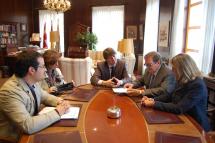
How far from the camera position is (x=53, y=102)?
6.27ft

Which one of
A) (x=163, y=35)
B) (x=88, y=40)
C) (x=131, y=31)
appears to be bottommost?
(x=88, y=40)

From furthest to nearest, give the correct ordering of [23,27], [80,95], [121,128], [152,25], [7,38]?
[23,27]
[7,38]
[152,25]
[80,95]
[121,128]

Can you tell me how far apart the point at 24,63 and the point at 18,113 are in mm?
379

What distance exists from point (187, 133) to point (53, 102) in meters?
1.13

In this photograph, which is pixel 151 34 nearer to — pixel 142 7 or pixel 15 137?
pixel 142 7

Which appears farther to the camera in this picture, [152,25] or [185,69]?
[152,25]

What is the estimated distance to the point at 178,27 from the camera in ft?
14.2

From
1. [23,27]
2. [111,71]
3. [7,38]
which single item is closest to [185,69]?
[111,71]

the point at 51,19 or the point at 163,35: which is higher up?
the point at 51,19

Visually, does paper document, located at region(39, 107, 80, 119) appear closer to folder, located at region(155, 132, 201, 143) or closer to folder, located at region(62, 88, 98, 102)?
folder, located at region(62, 88, 98, 102)

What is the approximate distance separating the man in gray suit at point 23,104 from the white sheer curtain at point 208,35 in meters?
2.29

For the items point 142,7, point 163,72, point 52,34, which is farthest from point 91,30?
point 163,72

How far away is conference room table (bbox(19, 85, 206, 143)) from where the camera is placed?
1312 millimetres

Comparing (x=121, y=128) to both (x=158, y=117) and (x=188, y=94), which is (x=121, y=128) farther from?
(x=188, y=94)
